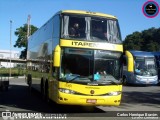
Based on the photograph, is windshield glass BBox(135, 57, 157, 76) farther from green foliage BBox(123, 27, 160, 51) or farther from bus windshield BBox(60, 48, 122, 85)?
green foliage BBox(123, 27, 160, 51)

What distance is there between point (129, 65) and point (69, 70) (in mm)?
2283

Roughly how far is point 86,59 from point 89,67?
0.32 m

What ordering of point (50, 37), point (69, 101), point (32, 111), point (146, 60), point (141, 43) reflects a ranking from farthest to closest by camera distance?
point (141, 43) → point (146, 60) → point (50, 37) → point (32, 111) → point (69, 101)

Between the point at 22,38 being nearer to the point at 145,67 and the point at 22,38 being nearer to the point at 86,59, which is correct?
the point at 145,67

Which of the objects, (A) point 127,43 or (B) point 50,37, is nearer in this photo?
(B) point 50,37

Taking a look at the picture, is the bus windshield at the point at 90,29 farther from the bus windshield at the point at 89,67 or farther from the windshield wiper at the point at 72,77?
the windshield wiper at the point at 72,77

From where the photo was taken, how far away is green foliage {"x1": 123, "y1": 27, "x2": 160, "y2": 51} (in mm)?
90125

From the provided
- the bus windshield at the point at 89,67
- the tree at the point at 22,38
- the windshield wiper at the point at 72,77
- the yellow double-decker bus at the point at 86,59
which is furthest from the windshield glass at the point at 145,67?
the tree at the point at 22,38

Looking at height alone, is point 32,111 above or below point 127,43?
below

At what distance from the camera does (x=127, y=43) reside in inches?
3804

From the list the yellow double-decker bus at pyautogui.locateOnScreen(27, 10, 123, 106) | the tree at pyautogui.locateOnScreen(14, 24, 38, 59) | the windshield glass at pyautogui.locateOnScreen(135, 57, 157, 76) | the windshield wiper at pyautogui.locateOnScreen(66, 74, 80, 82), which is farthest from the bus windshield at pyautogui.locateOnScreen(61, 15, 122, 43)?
the tree at pyautogui.locateOnScreen(14, 24, 38, 59)

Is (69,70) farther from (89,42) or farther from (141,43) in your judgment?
(141,43)

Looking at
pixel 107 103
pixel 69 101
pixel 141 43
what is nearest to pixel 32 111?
pixel 69 101

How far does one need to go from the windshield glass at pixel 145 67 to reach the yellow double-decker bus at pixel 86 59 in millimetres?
19748
